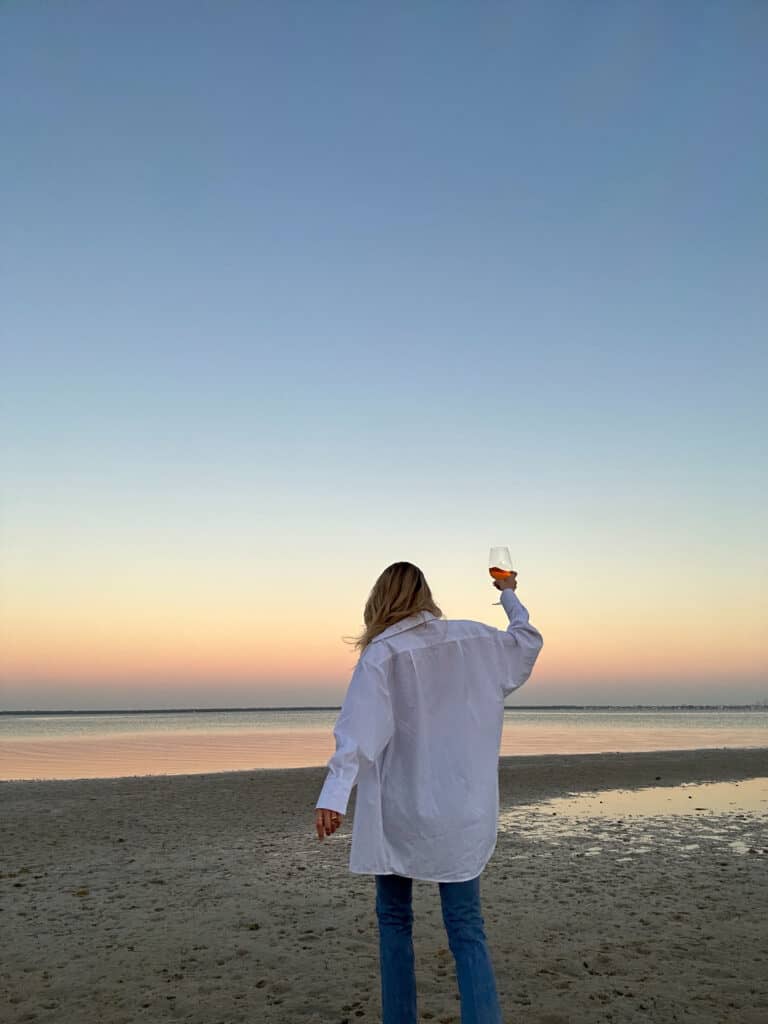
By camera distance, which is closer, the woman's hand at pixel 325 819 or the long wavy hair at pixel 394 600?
the woman's hand at pixel 325 819

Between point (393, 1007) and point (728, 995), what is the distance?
2577 mm

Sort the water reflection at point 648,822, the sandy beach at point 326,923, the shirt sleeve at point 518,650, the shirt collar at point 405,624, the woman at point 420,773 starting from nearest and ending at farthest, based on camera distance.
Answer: the woman at point 420,773
the shirt collar at point 405,624
the shirt sleeve at point 518,650
the sandy beach at point 326,923
the water reflection at point 648,822

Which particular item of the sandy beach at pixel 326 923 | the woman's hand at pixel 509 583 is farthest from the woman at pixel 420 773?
the sandy beach at pixel 326 923

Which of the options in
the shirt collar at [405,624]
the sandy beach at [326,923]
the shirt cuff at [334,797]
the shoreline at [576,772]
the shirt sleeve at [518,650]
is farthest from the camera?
the shoreline at [576,772]

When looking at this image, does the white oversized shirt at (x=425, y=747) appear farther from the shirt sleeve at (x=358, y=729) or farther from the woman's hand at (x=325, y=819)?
the woman's hand at (x=325, y=819)

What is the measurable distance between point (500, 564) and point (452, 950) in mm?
2049

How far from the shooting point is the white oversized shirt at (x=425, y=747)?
4016mm

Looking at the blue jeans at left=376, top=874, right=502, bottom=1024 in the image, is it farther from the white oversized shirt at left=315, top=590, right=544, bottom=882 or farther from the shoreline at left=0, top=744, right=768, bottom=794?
the shoreline at left=0, top=744, right=768, bottom=794

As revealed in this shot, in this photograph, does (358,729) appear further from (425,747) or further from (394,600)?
(394,600)

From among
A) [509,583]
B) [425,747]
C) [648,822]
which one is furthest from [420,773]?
[648,822]

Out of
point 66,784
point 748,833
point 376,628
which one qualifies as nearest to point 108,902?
point 376,628

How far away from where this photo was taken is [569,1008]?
507cm

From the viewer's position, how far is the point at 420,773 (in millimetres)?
4109

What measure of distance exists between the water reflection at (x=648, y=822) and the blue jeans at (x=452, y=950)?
6577 mm
